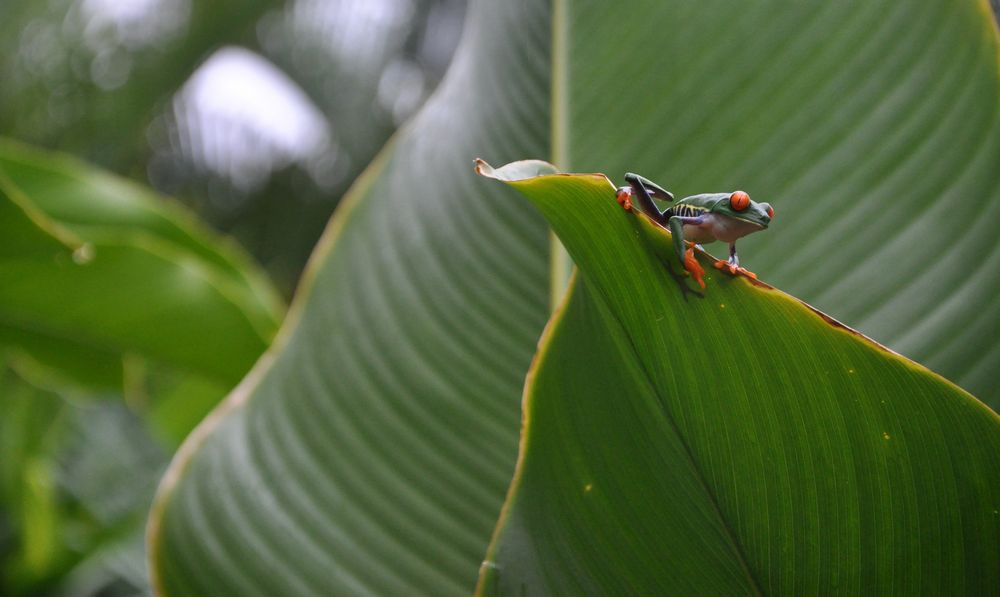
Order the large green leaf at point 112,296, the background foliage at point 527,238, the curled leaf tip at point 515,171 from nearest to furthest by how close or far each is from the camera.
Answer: the curled leaf tip at point 515,171 < the background foliage at point 527,238 < the large green leaf at point 112,296

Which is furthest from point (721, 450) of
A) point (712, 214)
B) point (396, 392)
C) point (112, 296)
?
point (112, 296)

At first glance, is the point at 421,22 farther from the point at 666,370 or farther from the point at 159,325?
the point at 666,370

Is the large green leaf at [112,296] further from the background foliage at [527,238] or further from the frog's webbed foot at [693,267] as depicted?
the frog's webbed foot at [693,267]

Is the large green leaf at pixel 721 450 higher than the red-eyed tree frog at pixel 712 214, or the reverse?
the red-eyed tree frog at pixel 712 214

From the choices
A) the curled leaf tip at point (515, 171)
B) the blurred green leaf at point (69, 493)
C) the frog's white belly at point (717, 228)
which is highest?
the frog's white belly at point (717, 228)

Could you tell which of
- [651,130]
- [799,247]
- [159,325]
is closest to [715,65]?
[651,130]

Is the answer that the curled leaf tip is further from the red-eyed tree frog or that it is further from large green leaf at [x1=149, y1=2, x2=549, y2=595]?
large green leaf at [x1=149, y1=2, x2=549, y2=595]


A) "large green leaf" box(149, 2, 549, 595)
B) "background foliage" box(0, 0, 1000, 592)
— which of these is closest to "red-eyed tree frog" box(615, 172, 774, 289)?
"background foliage" box(0, 0, 1000, 592)

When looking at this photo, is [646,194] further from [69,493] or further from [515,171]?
[69,493]

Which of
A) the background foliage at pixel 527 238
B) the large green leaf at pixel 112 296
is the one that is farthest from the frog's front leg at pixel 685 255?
the large green leaf at pixel 112 296
